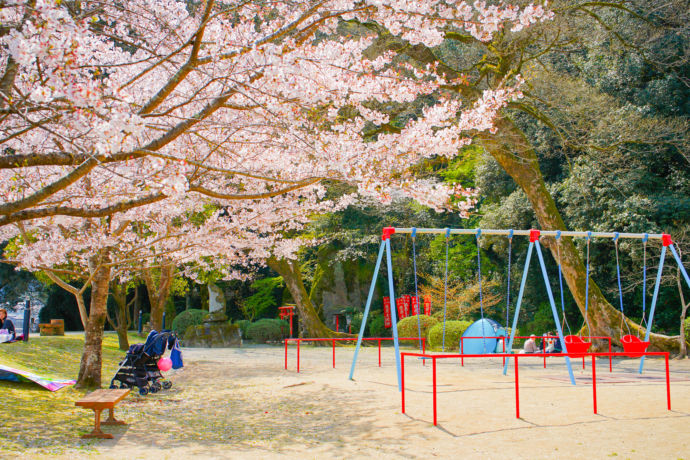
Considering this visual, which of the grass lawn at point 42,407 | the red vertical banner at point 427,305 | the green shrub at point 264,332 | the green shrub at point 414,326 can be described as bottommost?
the green shrub at point 264,332

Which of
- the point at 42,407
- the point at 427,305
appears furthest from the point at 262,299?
the point at 42,407

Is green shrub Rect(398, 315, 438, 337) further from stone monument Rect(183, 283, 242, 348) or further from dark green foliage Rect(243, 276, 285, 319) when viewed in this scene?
dark green foliage Rect(243, 276, 285, 319)

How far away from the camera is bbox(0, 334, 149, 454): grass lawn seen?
527cm

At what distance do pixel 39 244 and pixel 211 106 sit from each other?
6023 millimetres

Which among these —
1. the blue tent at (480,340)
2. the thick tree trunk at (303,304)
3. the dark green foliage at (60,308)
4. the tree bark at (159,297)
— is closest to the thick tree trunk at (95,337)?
the tree bark at (159,297)

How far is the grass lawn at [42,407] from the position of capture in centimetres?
527

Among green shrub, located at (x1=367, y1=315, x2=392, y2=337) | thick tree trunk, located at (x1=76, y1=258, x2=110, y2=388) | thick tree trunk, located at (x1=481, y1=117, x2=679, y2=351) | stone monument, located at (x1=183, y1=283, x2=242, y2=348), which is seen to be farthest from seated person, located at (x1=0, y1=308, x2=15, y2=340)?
green shrub, located at (x1=367, y1=315, x2=392, y2=337)

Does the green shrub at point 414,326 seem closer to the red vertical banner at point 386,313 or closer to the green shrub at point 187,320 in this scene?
the red vertical banner at point 386,313

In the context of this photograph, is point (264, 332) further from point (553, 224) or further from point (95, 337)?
point (95, 337)

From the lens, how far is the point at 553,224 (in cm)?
1403

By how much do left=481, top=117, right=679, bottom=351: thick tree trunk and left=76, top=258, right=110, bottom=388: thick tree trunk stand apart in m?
8.98

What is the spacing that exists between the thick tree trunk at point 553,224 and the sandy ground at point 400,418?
10.4ft

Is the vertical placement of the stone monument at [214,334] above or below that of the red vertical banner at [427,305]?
below

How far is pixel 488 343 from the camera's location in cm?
1423
